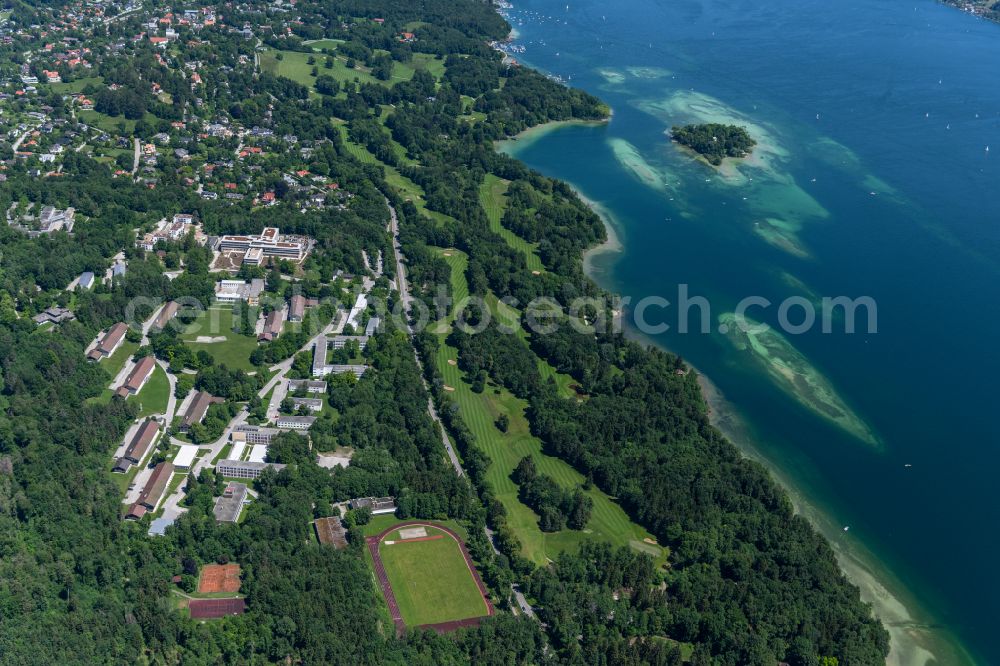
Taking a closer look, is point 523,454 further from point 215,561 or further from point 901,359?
point 901,359

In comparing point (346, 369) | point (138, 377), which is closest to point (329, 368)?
point (346, 369)

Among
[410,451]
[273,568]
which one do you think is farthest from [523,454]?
[273,568]

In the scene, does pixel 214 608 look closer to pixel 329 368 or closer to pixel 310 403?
pixel 310 403

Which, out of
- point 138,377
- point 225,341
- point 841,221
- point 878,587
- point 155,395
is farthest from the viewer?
point 841,221

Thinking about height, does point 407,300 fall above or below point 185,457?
above

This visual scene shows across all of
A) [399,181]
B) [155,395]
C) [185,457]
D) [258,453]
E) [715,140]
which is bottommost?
[155,395]

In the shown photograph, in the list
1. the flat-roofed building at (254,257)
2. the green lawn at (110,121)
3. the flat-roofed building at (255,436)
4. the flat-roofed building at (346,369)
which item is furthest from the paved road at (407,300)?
the green lawn at (110,121)

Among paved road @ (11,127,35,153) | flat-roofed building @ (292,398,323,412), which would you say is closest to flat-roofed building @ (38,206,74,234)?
paved road @ (11,127,35,153)
